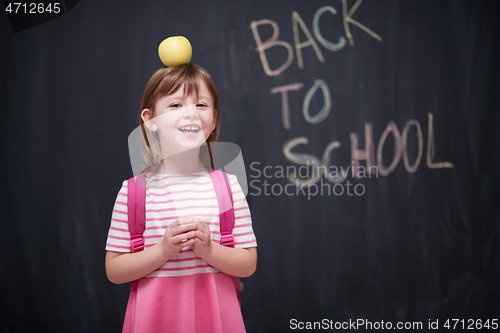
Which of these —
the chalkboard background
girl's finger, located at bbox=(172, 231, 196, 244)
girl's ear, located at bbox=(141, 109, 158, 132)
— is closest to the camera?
girl's finger, located at bbox=(172, 231, 196, 244)

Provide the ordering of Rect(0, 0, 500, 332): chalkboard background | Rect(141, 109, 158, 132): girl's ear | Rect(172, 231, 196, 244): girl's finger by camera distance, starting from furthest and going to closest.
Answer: Rect(0, 0, 500, 332): chalkboard background → Rect(141, 109, 158, 132): girl's ear → Rect(172, 231, 196, 244): girl's finger

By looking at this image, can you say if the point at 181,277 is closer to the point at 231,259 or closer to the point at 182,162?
the point at 231,259

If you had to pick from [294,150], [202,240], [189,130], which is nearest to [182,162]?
[189,130]

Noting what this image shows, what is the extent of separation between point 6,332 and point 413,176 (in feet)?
5.00

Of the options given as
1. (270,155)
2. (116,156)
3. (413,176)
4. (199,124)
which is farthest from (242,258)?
(413,176)

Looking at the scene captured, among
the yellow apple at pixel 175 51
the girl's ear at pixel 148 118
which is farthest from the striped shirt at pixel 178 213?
the yellow apple at pixel 175 51

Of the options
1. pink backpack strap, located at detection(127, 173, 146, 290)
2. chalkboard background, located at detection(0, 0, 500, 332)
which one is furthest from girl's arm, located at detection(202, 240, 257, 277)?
chalkboard background, located at detection(0, 0, 500, 332)

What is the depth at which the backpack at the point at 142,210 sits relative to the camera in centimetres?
76

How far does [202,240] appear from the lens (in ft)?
2.31

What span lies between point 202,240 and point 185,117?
24 cm

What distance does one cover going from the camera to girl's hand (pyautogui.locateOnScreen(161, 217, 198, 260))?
2.26 ft

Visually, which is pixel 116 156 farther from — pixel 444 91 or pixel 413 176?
pixel 444 91

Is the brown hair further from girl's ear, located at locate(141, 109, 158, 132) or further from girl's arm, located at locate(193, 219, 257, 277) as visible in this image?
girl's arm, located at locate(193, 219, 257, 277)

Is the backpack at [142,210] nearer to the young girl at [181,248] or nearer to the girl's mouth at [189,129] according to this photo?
the young girl at [181,248]
